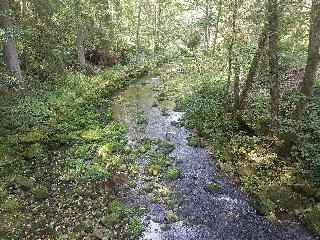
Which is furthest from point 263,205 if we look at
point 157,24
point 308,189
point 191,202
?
point 157,24

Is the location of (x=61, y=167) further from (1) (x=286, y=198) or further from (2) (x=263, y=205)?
(1) (x=286, y=198)

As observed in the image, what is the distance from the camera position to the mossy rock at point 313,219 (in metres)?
12.3

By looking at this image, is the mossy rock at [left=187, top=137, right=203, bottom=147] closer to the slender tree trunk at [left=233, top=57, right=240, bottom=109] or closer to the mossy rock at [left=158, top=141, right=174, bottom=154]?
the mossy rock at [left=158, top=141, right=174, bottom=154]

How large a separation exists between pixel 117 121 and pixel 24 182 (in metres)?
8.34

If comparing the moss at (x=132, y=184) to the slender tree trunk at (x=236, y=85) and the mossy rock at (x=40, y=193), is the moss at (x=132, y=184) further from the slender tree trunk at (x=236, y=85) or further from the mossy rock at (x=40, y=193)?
the slender tree trunk at (x=236, y=85)

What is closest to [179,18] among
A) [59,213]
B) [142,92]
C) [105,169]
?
[142,92]

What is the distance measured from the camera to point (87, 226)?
1255 cm

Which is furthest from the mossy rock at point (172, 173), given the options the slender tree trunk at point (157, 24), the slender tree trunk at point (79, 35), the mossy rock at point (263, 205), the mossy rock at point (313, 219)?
the slender tree trunk at point (157, 24)

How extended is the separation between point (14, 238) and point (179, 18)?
37.4 meters

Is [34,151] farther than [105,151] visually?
No

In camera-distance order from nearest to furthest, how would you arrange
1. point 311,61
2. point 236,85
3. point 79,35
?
point 311,61
point 236,85
point 79,35

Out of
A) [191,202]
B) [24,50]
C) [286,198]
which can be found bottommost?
[191,202]

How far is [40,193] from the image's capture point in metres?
14.1

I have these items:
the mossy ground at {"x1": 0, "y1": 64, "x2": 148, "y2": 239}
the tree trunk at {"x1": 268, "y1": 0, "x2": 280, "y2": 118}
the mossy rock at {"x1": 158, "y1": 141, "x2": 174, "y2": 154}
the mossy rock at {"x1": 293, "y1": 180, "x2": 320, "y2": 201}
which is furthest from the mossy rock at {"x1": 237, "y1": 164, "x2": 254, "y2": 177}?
the mossy ground at {"x1": 0, "y1": 64, "x2": 148, "y2": 239}
